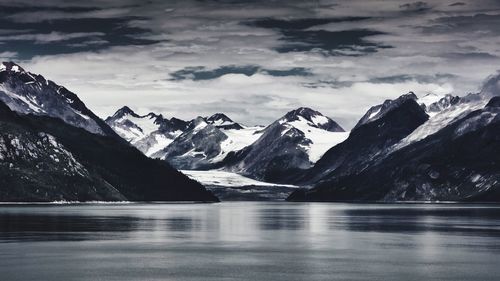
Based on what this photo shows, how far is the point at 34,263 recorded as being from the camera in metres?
122

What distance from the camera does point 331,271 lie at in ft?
376

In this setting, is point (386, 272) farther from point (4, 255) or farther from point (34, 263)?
point (4, 255)

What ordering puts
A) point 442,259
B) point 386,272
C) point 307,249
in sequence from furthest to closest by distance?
point 307,249 < point 442,259 < point 386,272

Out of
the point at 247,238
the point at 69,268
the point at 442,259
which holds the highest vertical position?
the point at 69,268

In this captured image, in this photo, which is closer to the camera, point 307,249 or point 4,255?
point 4,255

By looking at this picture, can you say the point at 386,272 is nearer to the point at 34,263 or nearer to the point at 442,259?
the point at 442,259

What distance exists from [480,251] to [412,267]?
3192 cm

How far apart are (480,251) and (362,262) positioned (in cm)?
2963

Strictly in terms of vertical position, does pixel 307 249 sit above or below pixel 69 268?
below

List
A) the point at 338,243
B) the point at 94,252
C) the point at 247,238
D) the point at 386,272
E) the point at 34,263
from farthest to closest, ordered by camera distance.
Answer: the point at 247,238 < the point at 338,243 < the point at 94,252 < the point at 34,263 < the point at 386,272

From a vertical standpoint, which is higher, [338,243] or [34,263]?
[34,263]

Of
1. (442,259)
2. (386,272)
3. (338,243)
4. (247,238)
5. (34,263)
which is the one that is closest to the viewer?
(386,272)

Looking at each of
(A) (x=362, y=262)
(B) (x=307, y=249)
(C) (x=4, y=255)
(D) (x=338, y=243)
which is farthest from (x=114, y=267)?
(D) (x=338, y=243)

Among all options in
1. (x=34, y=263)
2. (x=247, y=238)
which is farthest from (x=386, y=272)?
(x=247, y=238)
